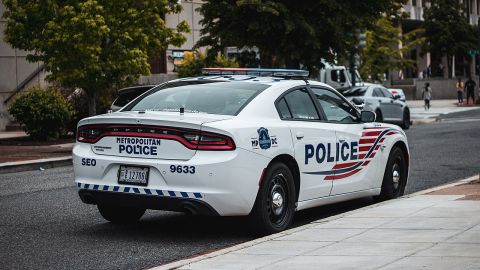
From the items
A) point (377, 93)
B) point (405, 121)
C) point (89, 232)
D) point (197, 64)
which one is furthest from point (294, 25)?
point (89, 232)

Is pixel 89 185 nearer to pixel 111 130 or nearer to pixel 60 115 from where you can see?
pixel 111 130

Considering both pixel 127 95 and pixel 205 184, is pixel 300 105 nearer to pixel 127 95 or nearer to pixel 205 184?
pixel 205 184

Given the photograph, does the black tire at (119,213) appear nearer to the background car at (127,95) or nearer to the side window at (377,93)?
the background car at (127,95)

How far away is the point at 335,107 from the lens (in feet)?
36.4

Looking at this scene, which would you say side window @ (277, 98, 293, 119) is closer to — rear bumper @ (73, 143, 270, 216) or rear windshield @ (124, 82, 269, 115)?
rear windshield @ (124, 82, 269, 115)

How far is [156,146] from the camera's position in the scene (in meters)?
9.11

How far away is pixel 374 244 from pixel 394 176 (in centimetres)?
400

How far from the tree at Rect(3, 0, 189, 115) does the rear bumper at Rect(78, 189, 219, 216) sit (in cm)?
1416

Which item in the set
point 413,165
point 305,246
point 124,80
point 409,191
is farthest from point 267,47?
point 305,246

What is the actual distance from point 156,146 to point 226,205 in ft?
2.82

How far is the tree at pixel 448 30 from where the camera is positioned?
70000mm

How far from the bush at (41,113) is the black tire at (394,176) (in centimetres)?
1635

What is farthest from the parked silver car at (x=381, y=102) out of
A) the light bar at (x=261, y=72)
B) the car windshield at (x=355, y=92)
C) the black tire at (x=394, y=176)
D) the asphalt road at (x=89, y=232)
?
the light bar at (x=261, y=72)

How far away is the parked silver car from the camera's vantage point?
31797 millimetres
